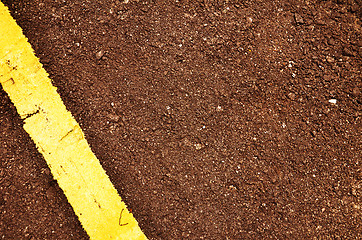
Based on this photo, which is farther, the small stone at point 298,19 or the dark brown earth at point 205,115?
the small stone at point 298,19

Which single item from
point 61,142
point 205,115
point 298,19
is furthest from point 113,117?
point 298,19

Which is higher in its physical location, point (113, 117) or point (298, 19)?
point (298, 19)

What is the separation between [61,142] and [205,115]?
1.02 metres

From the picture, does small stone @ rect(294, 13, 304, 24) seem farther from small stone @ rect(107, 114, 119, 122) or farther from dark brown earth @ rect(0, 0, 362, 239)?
small stone @ rect(107, 114, 119, 122)

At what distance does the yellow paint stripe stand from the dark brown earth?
64 millimetres

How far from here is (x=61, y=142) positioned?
184cm

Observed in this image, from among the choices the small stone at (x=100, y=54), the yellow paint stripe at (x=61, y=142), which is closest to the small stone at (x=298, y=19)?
the small stone at (x=100, y=54)

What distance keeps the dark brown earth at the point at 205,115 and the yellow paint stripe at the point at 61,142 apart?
0.06 meters

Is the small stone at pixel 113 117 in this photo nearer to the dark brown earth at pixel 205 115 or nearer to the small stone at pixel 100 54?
the dark brown earth at pixel 205 115

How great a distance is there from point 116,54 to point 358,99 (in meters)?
1.78

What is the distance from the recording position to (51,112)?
6.12ft

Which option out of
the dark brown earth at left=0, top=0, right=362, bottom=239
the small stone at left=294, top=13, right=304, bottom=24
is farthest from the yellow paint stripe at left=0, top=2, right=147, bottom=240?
the small stone at left=294, top=13, right=304, bottom=24

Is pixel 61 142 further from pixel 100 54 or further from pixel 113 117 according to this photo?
pixel 100 54

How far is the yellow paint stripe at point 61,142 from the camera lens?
1.82 m
